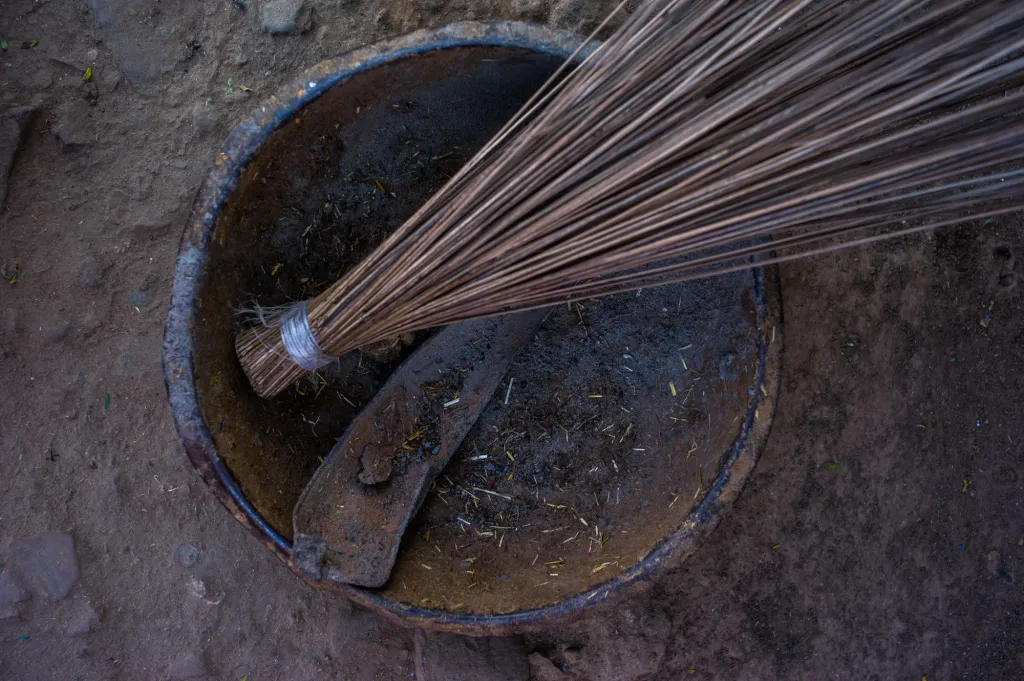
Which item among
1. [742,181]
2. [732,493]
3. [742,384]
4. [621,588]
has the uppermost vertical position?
[742,181]

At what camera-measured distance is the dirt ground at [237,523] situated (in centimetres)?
212

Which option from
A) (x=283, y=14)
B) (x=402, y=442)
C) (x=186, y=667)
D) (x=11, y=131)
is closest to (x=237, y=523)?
(x=186, y=667)

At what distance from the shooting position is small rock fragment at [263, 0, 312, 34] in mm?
2115

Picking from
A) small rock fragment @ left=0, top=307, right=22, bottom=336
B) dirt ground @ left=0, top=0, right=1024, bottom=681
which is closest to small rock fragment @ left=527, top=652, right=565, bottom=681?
dirt ground @ left=0, top=0, right=1024, bottom=681

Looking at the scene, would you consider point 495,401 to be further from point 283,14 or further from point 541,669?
point 283,14

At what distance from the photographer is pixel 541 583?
5.80ft

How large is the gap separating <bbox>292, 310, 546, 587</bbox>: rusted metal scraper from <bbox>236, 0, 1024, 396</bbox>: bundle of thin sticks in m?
0.31

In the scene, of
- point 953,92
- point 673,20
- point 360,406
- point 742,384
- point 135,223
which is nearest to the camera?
point 953,92

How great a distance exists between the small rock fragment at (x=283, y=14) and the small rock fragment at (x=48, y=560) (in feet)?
5.01

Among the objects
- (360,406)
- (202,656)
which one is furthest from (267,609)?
(360,406)

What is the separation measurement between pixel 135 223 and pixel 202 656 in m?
1.24

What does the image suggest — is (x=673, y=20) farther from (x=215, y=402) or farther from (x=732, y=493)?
(x=215, y=402)

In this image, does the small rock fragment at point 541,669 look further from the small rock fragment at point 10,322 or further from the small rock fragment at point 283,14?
the small rock fragment at point 283,14

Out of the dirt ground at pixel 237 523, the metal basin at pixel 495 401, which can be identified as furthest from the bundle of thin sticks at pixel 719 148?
the dirt ground at pixel 237 523
